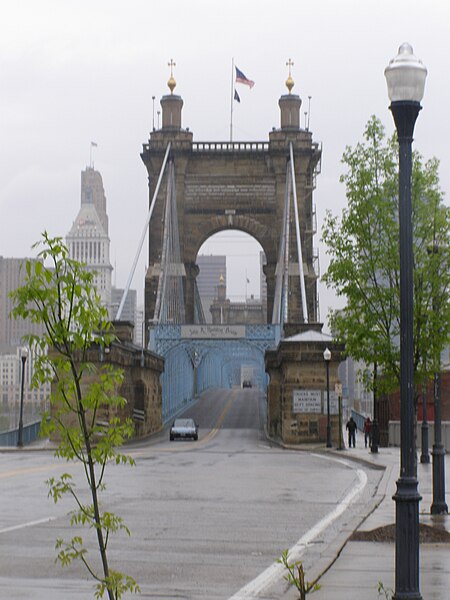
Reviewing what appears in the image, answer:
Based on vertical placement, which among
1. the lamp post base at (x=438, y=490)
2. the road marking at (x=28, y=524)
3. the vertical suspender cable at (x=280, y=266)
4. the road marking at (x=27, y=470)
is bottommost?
the road marking at (x=27, y=470)

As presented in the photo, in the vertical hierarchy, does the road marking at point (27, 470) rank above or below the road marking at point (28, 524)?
below

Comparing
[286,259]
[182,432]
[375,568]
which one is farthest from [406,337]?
[286,259]

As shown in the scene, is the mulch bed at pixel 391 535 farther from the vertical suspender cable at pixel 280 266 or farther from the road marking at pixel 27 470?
the vertical suspender cable at pixel 280 266

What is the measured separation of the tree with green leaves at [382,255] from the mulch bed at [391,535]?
3.02 m

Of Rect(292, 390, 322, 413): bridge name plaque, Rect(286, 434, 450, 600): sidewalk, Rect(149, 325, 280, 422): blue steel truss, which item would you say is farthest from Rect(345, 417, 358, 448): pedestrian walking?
Rect(286, 434, 450, 600): sidewalk

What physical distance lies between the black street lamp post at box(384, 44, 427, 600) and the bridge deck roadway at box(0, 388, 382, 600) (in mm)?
1789

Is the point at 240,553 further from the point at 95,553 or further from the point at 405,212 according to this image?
the point at 405,212

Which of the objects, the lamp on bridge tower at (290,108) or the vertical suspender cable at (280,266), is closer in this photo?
the vertical suspender cable at (280,266)

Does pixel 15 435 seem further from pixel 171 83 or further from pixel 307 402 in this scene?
pixel 171 83

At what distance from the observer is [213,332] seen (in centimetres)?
6781

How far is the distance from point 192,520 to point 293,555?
12.8ft

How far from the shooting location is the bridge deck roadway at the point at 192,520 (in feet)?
36.0

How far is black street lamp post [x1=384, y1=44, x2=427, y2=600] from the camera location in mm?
8688

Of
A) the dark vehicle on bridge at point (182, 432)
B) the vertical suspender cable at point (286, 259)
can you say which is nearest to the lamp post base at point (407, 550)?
the dark vehicle on bridge at point (182, 432)
